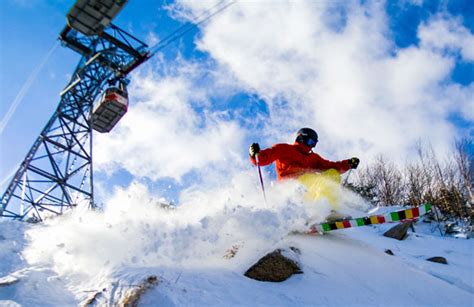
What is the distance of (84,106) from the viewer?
12.5 m

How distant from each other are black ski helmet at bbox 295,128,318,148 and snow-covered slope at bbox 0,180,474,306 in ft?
4.25

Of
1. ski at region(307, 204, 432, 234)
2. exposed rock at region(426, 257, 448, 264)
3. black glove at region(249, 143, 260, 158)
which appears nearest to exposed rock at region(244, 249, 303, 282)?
ski at region(307, 204, 432, 234)

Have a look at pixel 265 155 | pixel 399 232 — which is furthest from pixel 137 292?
pixel 399 232

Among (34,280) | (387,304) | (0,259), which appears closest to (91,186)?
(0,259)

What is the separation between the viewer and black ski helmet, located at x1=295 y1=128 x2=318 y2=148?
5816 millimetres

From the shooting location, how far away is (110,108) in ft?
41.6

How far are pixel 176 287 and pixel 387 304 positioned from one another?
175cm

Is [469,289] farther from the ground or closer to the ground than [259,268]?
closer to the ground

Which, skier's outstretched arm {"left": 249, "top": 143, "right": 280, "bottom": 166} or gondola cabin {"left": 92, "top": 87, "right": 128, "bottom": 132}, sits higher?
gondola cabin {"left": 92, "top": 87, "right": 128, "bottom": 132}

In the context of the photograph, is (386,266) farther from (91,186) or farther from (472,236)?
(91,186)

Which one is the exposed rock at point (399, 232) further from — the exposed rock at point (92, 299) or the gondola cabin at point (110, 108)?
the gondola cabin at point (110, 108)

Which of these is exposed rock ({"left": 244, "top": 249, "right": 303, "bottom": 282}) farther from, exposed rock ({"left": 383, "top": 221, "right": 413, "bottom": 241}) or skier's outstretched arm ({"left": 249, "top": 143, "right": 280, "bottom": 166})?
exposed rock ({"left": 383, "top": 221, "right": 413, "bottom": 241})

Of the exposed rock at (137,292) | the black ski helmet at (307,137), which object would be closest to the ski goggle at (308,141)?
the black ski helmet at (307,137)

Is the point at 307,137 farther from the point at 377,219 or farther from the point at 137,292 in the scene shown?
the point at 137,292
